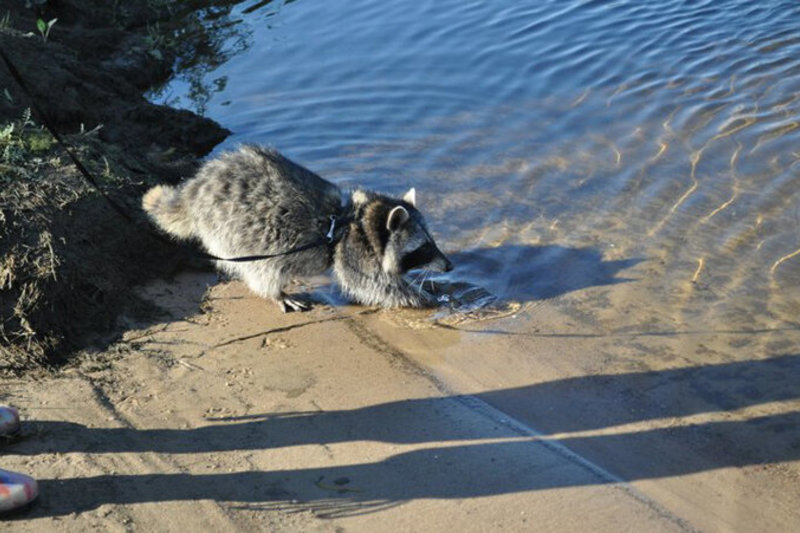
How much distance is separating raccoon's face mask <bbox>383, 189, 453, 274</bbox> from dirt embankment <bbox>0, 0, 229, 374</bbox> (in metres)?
1.70

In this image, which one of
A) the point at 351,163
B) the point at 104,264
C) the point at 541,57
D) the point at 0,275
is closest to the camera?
the point at 0,275

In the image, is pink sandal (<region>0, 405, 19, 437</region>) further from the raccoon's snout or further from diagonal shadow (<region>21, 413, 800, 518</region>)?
the raccoon's snout

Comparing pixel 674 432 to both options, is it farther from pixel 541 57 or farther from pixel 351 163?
pixel 541 57

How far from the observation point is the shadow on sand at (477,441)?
4.55m

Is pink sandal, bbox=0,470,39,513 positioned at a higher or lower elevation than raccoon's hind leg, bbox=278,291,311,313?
higher

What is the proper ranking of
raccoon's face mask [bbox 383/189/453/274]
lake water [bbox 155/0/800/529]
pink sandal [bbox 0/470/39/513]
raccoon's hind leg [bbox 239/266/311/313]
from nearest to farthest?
pink sandal [bbox 0/470/39/513] < lake water [bbox 155/0/800/529] < raccoon's hind leg [bbox 239/266/311/313] < raccoon's face mask [bbox 383/189/453/274]

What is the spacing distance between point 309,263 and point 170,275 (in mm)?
1068

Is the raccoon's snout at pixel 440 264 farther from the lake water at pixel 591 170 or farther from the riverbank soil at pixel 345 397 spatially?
the riverbank soil at pixel 345 397

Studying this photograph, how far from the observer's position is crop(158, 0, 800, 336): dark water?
6898mm

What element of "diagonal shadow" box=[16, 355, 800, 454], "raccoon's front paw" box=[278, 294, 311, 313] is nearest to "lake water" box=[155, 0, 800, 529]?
"diagonal shadow" box=[16, 355, 800, 454]

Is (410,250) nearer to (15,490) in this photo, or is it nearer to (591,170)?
(591,170)

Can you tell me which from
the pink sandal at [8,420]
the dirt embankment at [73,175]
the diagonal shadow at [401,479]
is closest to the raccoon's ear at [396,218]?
the dirt embankment at [73,175]

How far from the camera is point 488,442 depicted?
4969 millimetres

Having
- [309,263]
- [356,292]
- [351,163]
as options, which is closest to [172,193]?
[309,263]
